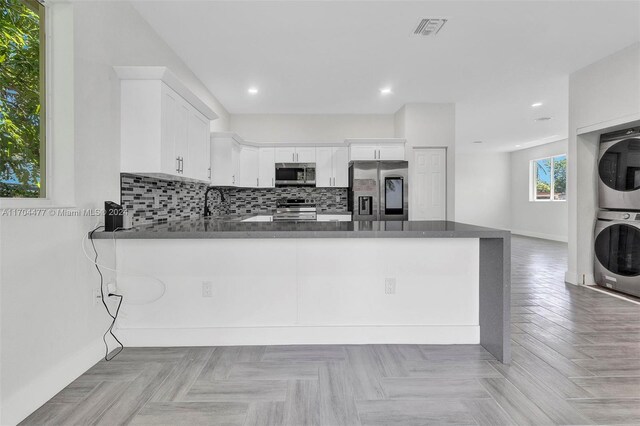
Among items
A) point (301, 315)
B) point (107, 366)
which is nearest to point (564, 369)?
point (301, 315)

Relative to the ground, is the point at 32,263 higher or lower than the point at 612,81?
lower

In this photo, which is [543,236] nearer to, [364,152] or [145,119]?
[364,152]

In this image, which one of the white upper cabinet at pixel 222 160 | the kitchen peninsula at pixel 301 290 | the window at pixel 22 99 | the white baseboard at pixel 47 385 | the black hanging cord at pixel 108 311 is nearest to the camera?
the white baseboard at pixel 47 385

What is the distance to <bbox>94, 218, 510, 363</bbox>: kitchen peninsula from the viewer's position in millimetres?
2500

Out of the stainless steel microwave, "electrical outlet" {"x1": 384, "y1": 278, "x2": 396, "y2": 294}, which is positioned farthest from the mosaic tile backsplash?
"electrical outlet" {"x1": 384, "y1": 278, "x2": 396, "y2": 294}

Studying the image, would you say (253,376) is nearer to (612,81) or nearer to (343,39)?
(343,39)

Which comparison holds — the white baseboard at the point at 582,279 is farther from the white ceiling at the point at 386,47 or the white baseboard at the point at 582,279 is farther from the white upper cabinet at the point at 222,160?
the white upper cabinet at the point at 222,160

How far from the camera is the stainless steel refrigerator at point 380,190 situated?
543cm

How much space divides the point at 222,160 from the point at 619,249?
5.39 metres

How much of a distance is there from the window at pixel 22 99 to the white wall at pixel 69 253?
9 centimetres

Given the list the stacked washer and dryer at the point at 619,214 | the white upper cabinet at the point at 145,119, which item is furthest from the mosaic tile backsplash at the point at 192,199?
the stacked washer and dryer at the point at 619,214

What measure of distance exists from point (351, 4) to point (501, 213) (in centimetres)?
1046

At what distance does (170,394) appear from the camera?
189 centimetres

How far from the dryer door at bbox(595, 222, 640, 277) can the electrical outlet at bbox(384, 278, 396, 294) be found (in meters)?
3.35
